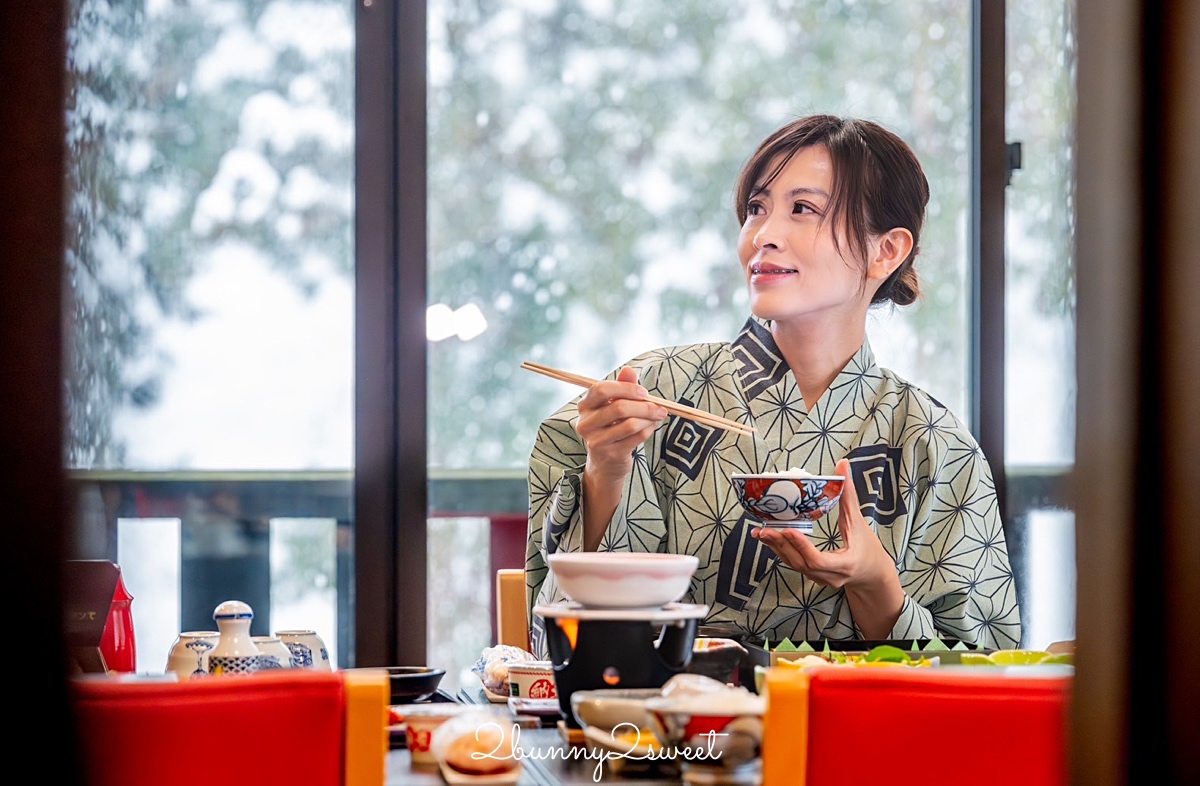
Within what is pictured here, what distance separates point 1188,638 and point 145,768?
0.66 meters

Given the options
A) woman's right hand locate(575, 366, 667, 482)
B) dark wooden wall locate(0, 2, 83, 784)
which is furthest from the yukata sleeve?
dark wooden wall locate(0, 2, 83, 784)

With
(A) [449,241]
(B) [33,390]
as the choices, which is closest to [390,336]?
(A) [449,241]

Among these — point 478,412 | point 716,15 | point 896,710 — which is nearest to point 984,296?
point 716,15

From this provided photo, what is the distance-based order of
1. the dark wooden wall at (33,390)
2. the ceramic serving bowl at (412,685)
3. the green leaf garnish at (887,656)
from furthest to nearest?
1. the ceramic serving bowl at (412,685)
2. the green leaf garnish at (887,656)
3. the dark wooden wall at (33,390)

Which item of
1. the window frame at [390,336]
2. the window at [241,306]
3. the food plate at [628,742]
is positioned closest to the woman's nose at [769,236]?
the window frame at [390,336]

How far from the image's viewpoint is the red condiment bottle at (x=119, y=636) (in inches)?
67.7

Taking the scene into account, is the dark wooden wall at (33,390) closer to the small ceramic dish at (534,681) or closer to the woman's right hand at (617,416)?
the small ceramic dish at (534,681)

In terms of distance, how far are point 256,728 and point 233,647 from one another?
0.54m

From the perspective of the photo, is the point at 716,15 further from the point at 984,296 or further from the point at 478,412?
the point at 478,412

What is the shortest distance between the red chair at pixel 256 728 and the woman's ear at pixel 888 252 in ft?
5.30

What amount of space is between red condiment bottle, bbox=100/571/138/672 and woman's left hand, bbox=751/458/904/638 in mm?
1019

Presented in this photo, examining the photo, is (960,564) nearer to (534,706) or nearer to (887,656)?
(887,656)

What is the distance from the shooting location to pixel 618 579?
1120 millimetres

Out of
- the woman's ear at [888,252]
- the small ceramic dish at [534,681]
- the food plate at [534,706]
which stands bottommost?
the food plate at [534,706]
